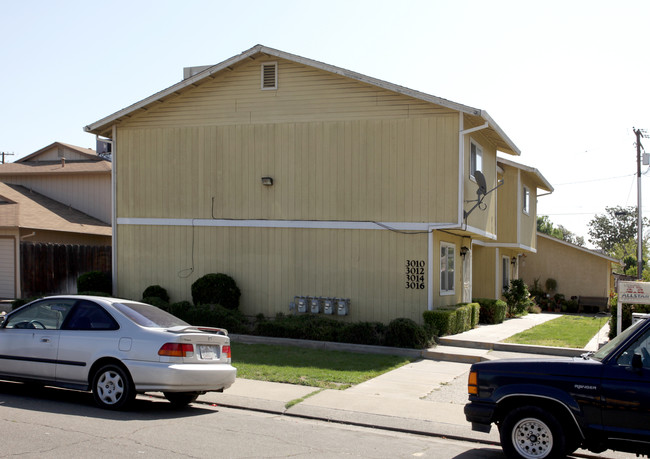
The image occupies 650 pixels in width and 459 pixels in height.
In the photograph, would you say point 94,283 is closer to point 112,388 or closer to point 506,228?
point 112,388

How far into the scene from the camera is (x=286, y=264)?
60.6ft

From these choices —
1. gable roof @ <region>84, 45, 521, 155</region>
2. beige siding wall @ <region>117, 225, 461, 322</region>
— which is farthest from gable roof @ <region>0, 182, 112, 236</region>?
beige siding wall @ <region>117, 225, 461, 322</region>

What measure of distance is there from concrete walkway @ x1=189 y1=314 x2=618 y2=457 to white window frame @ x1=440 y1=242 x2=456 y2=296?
4.13 meters

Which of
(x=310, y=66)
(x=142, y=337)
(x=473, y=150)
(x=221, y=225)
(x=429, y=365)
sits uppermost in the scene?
(x=310, y=66)

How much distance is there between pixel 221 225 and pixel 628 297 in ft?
35.7

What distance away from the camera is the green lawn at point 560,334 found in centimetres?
1620

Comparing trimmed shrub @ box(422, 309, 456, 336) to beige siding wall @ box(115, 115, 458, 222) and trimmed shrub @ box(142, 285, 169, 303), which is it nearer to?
beige siding wall @ box(115, 115, 458, 222)

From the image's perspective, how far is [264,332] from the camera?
1675 centimetres

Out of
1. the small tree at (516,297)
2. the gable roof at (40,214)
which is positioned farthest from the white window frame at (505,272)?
the gable roof at (40,214)

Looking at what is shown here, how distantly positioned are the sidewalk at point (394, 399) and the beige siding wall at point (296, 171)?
15.4 ft

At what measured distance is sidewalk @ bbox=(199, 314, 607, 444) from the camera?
910cm

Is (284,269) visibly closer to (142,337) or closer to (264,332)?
(264,332)

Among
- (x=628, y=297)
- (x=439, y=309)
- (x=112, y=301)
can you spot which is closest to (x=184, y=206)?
(x=439, y=309)

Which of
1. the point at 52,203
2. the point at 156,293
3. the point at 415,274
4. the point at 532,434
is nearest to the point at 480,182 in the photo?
the point at 415,274
